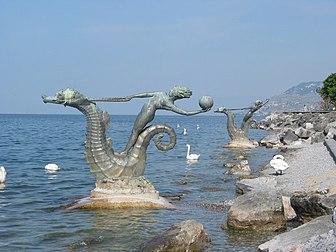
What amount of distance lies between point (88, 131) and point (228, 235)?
449 cm

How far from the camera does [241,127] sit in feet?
111

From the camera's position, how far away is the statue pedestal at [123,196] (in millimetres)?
12320

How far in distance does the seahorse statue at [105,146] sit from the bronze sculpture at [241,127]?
19.7m

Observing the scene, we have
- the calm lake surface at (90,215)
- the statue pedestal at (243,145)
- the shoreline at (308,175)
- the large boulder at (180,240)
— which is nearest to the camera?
the large boulder at (180,240)

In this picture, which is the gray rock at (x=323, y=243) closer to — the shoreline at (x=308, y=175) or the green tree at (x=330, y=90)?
the shoreline at (x=308, y=175)

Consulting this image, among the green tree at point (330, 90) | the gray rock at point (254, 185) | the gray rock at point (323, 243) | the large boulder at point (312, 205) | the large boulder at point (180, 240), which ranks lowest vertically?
the gray rock at point (254, 185)

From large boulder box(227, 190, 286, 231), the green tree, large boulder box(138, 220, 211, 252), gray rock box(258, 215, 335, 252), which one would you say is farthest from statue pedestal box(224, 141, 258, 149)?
the green tree

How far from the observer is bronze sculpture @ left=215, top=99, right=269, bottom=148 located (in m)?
32.9

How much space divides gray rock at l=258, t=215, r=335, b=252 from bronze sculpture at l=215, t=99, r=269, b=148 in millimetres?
24729

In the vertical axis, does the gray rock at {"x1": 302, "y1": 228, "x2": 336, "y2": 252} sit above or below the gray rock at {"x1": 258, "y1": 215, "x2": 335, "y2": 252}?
above

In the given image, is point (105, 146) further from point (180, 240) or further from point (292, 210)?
point (180, 240)

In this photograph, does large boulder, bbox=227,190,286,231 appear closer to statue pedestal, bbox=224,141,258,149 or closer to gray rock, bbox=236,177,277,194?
gray rock, bbox=236,177,277,194

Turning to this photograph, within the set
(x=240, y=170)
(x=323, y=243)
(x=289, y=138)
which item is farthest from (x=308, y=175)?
(x=289, y=138)

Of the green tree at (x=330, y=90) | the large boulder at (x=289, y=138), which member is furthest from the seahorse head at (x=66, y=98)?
the green tree at (x=330, y=90)
